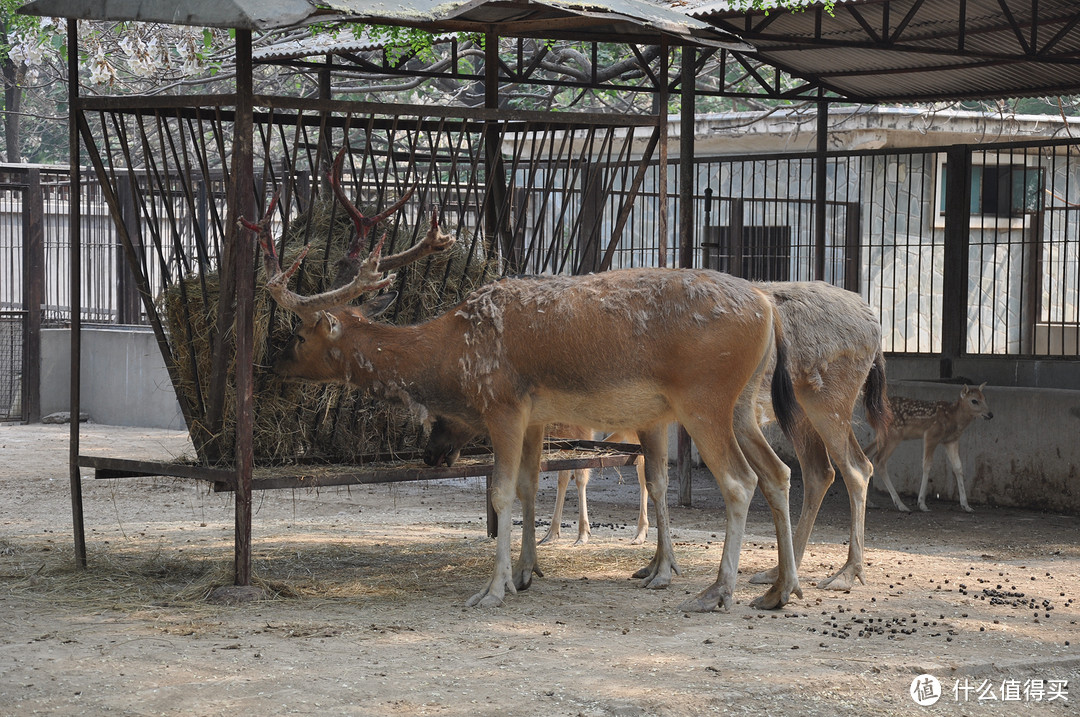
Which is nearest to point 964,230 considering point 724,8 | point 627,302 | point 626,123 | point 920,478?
point 920,478

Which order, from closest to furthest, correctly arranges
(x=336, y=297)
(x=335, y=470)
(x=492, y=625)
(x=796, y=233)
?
(x=492, y=625), (x=336, y=297), (x=335, y=470), (x=796, y=233)

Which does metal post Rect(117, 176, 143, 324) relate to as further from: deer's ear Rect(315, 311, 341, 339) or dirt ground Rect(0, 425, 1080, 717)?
deer's ear Rect(315, 311, 341, 339)

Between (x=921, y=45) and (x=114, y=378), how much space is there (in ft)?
36.2

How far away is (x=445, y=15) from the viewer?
728 centimetres

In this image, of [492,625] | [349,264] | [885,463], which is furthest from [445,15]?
[885,463]

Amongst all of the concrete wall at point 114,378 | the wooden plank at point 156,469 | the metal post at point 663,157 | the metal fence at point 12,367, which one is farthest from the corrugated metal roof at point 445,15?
the metal fence at point 12,367

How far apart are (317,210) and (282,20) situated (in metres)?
2.08

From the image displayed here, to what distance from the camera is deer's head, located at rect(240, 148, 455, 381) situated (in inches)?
280

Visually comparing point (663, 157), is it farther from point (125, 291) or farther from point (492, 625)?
point (125, 291)

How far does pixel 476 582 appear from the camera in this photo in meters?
7.95

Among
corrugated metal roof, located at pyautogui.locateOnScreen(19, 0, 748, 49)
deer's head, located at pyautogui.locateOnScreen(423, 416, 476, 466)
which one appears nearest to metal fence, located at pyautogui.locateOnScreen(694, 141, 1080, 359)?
corrugated metal roof, located at pyautogui.locateOnScreen(19, 0, 748, 49)

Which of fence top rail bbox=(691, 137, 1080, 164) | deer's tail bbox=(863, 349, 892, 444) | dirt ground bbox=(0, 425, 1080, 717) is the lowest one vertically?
dirt ground bbox=(0, 425, 1080, 717)

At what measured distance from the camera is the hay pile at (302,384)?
25.0 feet

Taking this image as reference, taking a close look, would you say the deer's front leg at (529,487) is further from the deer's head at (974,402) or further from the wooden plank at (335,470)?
the deer's head at (974,402)
